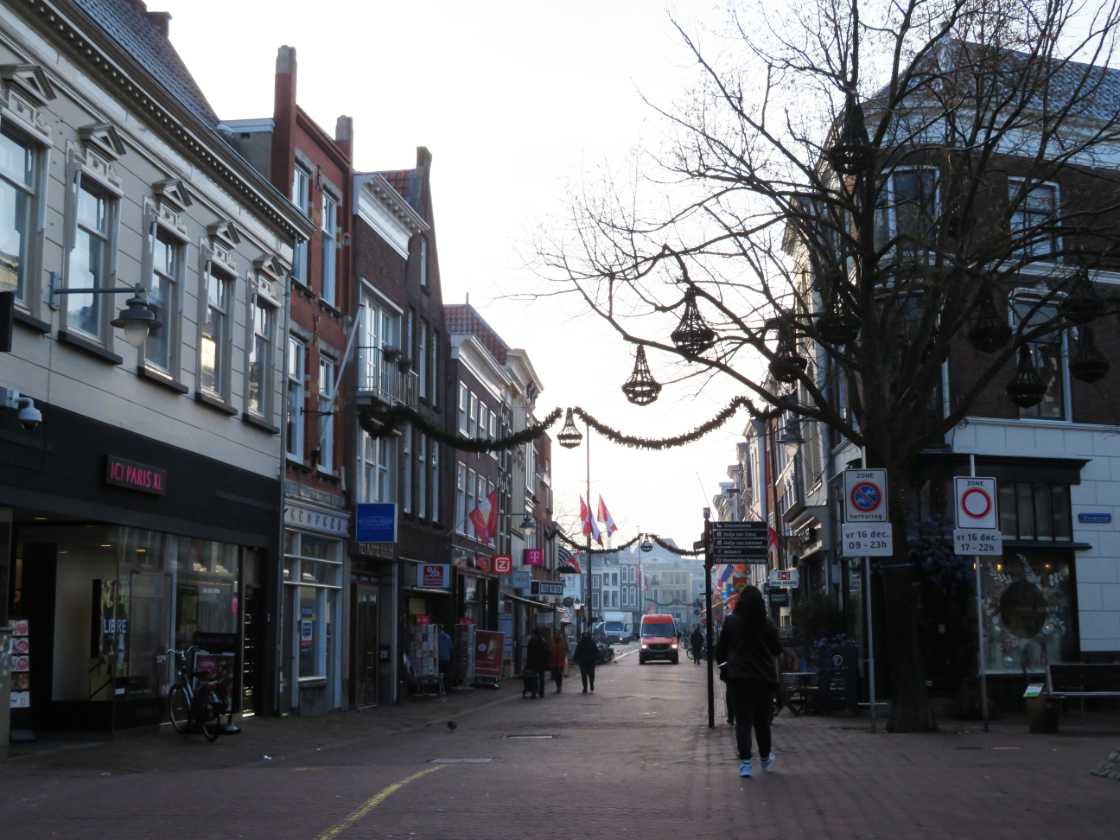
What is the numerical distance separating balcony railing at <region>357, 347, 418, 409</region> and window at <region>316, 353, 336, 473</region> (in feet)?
4.53

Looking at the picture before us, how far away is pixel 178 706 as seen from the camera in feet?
63.0

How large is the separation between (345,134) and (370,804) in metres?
21.6

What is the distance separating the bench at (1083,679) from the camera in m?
19.9

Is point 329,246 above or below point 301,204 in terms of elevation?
below

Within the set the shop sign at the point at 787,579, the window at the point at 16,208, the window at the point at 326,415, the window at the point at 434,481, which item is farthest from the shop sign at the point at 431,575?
the window at the point at 16,208

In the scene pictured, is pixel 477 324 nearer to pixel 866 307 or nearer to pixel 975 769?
pixel 866 307

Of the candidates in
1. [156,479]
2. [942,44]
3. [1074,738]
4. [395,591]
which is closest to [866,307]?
[942,44]

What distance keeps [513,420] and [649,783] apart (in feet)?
154

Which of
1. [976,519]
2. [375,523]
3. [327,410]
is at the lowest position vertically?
[976,519]

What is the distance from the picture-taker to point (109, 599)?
18.7 metres

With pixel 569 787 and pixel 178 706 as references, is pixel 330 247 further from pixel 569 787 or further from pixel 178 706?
pixel 569 787

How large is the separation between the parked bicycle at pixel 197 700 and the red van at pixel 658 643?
5493 centimetres

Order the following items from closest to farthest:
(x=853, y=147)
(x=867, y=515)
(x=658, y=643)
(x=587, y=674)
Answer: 1. (x=853, y=147)
2. (x=867, y=515)
3. (x=587, y=674)
4. (x=658, y=643)

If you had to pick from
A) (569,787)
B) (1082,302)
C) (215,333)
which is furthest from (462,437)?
(569,787)
